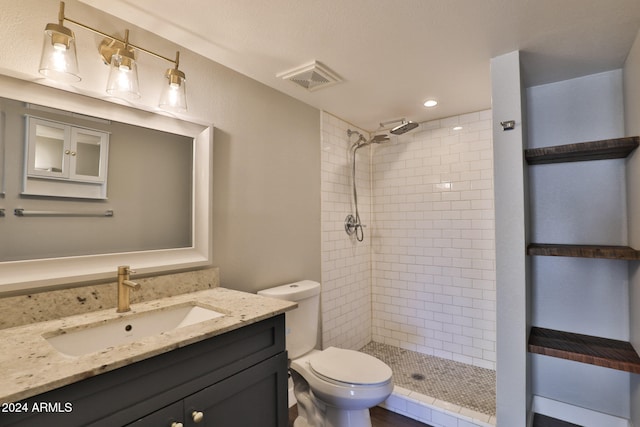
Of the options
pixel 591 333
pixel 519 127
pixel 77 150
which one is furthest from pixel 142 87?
pixel 591 333

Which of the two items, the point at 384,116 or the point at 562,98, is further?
the point at 384,116

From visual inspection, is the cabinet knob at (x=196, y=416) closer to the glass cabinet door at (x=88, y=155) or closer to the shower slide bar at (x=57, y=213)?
the shower slide bar at (x=57, y=213)

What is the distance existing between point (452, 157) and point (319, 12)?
71.0 inches

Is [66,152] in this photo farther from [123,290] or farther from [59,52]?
[123,290]

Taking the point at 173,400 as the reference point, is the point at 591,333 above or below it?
below

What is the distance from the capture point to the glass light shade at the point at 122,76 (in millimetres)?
1293

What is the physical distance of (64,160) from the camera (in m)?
1.21

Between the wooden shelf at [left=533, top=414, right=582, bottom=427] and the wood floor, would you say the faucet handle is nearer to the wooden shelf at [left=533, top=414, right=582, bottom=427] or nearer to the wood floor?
the wood floor

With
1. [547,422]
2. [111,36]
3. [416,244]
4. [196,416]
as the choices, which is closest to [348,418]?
[196,416]

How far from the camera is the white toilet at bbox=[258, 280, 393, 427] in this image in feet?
5.13

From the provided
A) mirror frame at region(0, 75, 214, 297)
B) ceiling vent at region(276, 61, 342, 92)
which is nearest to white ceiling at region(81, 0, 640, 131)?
ceiling vent at region(276, 61, 342, 92)

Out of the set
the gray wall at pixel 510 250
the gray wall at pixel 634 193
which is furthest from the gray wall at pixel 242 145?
the gray wall at pixel 634 193

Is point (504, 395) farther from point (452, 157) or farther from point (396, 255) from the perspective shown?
point (452, 157)

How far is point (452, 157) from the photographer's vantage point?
271cm
